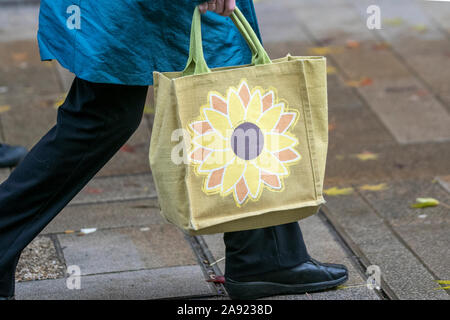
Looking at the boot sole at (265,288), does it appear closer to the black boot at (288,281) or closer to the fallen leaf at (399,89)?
the black boot at (288,281)

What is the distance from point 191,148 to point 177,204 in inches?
8.2

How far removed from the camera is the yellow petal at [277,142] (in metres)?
2.63

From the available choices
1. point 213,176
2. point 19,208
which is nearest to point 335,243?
point 213,176

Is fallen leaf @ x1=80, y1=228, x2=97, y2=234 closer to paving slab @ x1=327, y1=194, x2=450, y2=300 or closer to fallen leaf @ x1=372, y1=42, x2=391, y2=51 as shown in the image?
paving slab @ x1=327, y1=194, x2=450, y2=300

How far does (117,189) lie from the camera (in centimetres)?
427

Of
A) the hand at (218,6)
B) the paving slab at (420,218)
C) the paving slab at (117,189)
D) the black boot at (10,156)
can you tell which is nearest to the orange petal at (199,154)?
the hand at (218,6)

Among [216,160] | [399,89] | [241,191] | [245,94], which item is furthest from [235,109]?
[399,89]

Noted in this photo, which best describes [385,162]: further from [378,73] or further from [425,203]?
[378,73]

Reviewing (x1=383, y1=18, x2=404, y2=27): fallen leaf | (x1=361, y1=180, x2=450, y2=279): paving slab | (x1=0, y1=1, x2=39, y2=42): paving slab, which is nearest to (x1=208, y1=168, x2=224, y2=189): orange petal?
(x1=361, y1=180, x2=450, y2=279): paving slab

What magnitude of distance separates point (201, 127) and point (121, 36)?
0.45m

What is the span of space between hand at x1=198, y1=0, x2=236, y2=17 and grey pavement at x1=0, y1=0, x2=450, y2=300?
3.89 feet

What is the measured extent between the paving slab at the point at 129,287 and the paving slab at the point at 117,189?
32.9 inches

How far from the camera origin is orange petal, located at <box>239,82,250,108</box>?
2.57 meters

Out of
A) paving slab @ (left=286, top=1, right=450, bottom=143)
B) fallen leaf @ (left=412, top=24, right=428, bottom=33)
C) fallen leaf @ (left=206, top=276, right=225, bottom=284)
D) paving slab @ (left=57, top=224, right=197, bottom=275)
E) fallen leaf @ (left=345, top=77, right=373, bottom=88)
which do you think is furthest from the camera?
fallen leaf @ (left=412, top=24, right=428, bottom=33)
